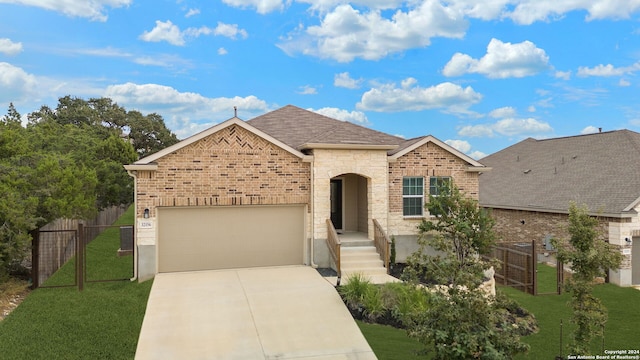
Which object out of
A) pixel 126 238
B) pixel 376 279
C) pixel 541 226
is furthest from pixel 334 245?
pixel 541 226

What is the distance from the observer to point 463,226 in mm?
8664

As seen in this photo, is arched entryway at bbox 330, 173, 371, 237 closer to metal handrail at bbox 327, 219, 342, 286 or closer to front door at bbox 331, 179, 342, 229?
front door at bbox 331, 179, 342, 229

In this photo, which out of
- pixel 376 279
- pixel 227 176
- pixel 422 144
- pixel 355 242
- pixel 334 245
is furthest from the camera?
pixel 422 144

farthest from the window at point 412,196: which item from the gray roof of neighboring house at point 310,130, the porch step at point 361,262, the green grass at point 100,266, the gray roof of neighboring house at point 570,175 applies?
the green grass at point 100,266

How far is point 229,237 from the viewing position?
49.9ft

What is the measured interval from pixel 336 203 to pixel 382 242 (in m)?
3.33

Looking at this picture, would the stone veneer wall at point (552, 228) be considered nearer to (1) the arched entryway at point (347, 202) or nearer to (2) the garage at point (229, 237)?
(1) the arched entryway at point (347, 202)

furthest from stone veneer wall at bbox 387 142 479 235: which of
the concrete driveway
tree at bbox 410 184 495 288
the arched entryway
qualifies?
A: tree at bbox 410 184 495 288

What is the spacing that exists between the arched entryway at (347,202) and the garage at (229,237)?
8.25 ft

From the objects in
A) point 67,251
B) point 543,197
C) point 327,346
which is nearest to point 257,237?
point 327,346

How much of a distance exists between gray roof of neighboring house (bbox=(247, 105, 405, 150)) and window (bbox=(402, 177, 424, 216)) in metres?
1.61

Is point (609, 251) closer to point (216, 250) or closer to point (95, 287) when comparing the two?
point (216, 250)

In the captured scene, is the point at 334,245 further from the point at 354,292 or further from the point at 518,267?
the point at 518,267

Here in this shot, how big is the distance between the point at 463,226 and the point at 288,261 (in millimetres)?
8209
